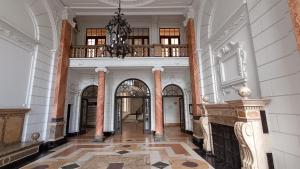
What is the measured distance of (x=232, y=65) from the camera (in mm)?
3775

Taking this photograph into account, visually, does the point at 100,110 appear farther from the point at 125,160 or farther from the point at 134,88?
the point at 125,160

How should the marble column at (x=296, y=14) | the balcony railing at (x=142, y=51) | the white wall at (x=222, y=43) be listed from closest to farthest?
the marble column at (x=296, y=14)
the white wall at (x=222, y=43)
the balcony railing at (x=142, y=51)

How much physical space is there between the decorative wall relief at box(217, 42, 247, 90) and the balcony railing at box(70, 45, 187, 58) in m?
3.17

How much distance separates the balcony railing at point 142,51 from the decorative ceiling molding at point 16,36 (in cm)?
229

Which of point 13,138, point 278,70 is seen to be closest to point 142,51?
point 13,138

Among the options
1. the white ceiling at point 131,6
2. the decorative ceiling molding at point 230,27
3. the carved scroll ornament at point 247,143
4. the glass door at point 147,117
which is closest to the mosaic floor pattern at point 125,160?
the carved scroll ornament at point 247,143

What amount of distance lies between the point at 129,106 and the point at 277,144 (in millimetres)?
13864

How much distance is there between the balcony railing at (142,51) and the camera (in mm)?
7312

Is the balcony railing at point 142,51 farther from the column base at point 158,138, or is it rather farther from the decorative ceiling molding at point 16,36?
the column base at point 158,138

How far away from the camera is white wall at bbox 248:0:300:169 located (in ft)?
7.05

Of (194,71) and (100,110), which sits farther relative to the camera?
(100,110)

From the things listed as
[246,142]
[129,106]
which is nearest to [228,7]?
[246,142]

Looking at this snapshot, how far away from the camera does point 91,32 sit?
8945 mm

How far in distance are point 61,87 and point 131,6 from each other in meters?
4.54
